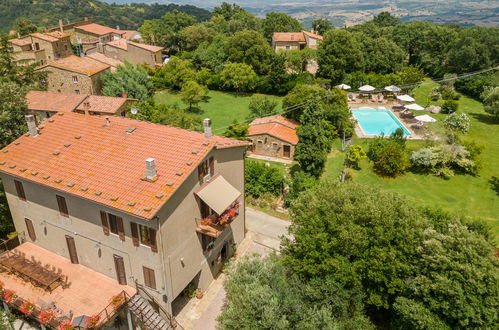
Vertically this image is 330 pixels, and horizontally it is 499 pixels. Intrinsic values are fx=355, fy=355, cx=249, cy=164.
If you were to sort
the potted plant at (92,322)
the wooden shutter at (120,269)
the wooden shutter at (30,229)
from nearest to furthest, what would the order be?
the potted plant at (92,322), the wooden shutter at (120,269), the wooden shutter at (30,229)

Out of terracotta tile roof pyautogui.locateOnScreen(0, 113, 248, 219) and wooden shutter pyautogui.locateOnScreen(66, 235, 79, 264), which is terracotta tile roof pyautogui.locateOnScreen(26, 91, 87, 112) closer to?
terracotta tile roof pyautogui.locateOnScreen(0, 113, 248, 219)

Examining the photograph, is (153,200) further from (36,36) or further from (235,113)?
(36,36)

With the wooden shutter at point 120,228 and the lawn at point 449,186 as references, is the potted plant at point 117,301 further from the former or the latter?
Answer: the lawn at point 449,186

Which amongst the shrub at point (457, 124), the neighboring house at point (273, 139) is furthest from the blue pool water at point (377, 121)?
the neighboring house at point (273, 139)

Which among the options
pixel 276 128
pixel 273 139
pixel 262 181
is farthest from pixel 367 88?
pixel 262 181

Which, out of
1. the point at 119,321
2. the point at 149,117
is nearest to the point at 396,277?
the point at 119,321
